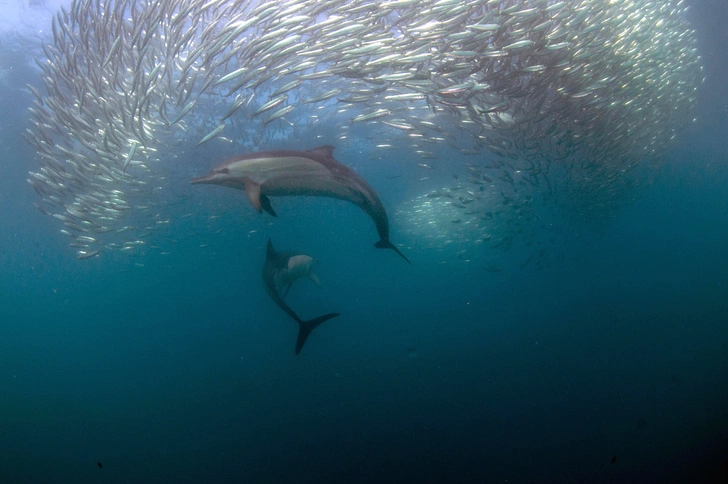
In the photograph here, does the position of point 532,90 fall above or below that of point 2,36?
below

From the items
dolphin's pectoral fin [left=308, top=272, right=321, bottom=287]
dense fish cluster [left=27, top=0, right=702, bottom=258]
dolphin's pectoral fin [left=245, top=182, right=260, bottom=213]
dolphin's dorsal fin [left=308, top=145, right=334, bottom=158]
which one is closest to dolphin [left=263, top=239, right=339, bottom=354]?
dolphin's pectoral fin [left=308, top=272, right=321, bottom=287]

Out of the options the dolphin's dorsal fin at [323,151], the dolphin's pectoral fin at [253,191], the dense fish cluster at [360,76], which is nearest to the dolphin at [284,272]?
the dense fish cluster at [360,76]

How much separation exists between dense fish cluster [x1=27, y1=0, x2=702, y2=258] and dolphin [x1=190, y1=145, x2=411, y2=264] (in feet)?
4.61

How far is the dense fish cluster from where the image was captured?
5598mm

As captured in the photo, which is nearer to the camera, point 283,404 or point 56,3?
point 56,3

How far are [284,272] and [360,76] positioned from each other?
4938 millimetres

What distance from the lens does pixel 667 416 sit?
10.5m

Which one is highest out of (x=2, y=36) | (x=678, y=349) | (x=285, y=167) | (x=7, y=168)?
(x=2, y=36)

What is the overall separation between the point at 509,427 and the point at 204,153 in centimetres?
1481

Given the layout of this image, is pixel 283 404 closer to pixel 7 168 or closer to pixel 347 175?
pixel 347 175

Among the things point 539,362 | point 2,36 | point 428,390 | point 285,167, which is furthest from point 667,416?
point 2,36

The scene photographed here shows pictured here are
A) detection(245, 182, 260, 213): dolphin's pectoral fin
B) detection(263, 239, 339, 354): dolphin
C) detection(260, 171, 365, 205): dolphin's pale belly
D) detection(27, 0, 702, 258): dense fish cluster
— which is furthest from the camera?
detection(263, 239, 339, 354): dolphin

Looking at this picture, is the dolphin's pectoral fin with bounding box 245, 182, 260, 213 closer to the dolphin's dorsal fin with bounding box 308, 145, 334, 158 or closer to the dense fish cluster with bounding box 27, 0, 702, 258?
the dolphin's dorsal fin with bounding box 308, 145, 334, 158

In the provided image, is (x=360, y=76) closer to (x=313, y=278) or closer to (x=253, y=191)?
(x=253, y=191)
